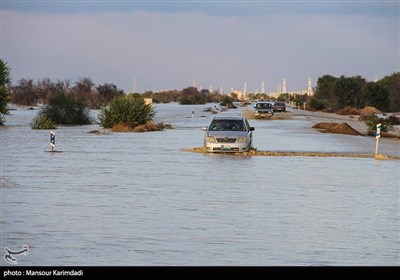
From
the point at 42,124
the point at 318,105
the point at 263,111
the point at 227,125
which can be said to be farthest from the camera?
the point at 318,105

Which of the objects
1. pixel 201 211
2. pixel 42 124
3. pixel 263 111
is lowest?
pixel 42 124

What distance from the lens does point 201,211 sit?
1736 cm

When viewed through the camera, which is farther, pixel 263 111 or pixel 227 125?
pixel 263 111

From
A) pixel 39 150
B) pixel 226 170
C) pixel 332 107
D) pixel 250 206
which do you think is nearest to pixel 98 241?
pixel 250 206

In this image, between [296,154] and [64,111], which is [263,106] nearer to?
[64,111]

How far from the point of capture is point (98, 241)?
13531 millimetres

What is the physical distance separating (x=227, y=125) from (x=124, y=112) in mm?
27614

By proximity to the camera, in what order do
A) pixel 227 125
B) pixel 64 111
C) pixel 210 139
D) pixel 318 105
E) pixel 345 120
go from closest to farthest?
pixel 210 139
pixel 227 125
pixel 64 111
pixel 345 120
pixel 318 105

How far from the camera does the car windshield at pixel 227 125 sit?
34.9 metres

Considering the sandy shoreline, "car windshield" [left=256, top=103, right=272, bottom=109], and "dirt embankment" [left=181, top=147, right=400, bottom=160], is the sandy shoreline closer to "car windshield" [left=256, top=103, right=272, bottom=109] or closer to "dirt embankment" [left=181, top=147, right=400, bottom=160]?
"car windshield" [left=256, top=103, right=272, bottom=109]

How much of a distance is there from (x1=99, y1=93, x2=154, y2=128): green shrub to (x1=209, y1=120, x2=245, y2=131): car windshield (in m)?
26.3

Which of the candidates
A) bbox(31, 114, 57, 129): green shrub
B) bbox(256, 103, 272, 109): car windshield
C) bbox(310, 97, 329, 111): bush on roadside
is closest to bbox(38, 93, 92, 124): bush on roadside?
bbox(31, 114, 57, 129): green shrub

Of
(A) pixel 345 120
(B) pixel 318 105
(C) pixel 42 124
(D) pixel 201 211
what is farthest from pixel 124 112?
(B) pixel 318 105
